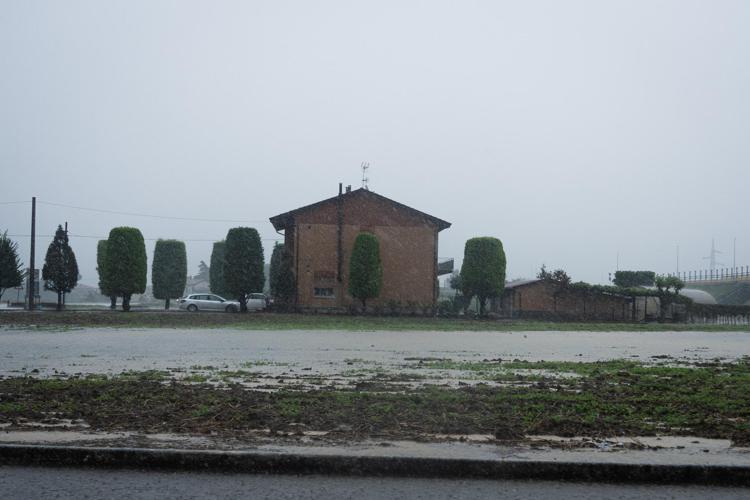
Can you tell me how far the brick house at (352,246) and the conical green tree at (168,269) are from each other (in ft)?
69.7

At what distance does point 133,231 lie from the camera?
52.3 m

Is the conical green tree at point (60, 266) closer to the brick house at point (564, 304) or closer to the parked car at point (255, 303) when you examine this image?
the parked car at point (255, 303)

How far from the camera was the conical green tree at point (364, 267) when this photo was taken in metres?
47.9

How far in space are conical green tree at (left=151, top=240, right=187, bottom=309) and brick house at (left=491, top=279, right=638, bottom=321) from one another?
107 feet

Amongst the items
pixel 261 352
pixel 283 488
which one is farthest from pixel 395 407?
pixel 261 352

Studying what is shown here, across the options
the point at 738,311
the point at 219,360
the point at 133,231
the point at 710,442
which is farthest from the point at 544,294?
the point at 710,442

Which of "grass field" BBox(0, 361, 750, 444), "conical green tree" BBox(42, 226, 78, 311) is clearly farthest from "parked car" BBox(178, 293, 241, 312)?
"grass field" BBox(0, 361, 750, 444)

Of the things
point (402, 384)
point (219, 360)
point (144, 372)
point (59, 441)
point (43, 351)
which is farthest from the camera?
point (43, 351)

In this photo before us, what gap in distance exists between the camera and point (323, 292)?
165 ft

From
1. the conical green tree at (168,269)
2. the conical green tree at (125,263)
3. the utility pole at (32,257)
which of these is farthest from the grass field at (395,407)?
the conical green tree at (168,269)

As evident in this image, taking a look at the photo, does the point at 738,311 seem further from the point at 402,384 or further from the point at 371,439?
the point at 371,439

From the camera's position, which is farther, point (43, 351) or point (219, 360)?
point (43, 351)

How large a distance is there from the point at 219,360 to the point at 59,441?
8382 millimetres

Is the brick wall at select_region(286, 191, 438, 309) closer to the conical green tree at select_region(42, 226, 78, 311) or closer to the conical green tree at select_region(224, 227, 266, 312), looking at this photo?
the conical green tree at select_region(224, 227, 266, 312)
